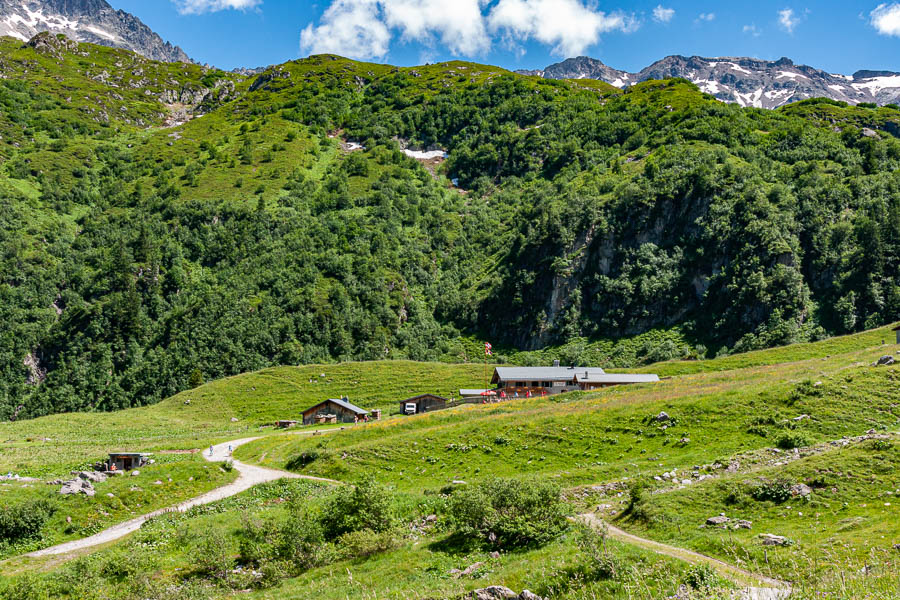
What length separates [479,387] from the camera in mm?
102375

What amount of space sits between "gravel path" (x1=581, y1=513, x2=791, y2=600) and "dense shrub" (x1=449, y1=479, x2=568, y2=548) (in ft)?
8.20

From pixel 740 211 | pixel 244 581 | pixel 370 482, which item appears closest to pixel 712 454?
pixel 370 482

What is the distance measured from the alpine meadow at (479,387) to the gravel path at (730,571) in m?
0.26

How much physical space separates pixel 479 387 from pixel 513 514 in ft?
251

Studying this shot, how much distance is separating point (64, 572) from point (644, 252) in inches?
5769

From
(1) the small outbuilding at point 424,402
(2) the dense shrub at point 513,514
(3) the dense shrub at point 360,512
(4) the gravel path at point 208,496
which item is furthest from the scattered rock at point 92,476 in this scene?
(1) the small outbuilding at point 424,402

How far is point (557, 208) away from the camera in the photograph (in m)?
173

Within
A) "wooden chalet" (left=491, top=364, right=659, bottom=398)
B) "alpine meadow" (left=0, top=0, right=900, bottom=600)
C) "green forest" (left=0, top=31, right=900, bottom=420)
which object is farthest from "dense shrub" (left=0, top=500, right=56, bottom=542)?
"green forest" (left=0, top=31, right=900, bottom=420)

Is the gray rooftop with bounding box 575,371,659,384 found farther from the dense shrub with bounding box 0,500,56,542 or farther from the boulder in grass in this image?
the dense shrub with bounding box 0,500,56,542

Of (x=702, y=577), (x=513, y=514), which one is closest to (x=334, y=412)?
(x=513, y=514)

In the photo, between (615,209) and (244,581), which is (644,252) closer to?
(615,209)

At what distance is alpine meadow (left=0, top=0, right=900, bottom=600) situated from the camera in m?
24.0

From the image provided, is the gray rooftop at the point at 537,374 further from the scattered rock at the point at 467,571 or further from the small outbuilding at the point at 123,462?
the scattered rock at the point at 467,571

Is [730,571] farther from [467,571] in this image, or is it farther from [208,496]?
[208,496]
